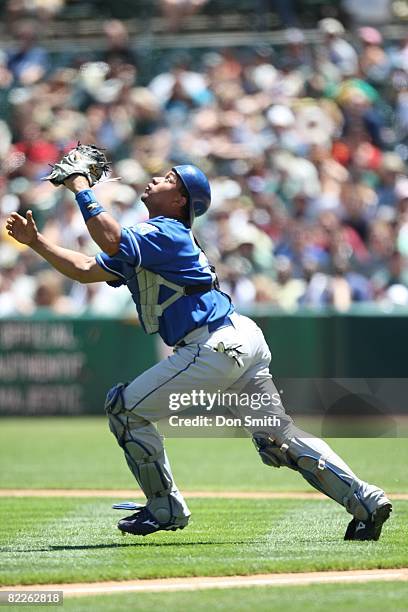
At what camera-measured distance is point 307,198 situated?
1510 cm

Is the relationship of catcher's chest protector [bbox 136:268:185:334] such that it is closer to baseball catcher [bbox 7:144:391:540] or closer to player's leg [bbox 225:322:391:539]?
baseball catcher [bbox 7:144:391:540]

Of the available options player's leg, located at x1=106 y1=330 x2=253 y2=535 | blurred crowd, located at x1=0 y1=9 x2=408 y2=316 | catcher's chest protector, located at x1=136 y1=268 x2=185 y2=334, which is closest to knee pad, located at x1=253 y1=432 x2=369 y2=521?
player's leg, located at x1=106 y1=330 x2=253 y2=535

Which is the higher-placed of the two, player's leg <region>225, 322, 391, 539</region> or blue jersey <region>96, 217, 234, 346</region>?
blue jersey <region>96, 217, 234, 346</region>

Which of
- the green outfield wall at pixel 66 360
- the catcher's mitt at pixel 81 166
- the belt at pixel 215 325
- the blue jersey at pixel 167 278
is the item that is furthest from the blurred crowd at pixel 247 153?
the catcher's mitt at pixel 81 166

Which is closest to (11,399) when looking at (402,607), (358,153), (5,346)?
(5,346)

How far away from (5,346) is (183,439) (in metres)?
2.78

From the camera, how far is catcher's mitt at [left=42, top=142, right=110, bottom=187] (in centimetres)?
623

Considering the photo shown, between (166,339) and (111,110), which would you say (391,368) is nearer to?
(111,110)

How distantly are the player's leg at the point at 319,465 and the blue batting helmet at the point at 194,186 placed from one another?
85cm

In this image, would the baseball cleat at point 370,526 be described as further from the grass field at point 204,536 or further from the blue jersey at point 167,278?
the blue jersey at point 167,278

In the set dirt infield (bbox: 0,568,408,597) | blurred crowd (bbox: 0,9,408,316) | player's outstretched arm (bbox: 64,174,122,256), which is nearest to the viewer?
dirt infield (bbox: 0,568,408,597)

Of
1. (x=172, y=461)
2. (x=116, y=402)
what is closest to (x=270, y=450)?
(x=116, y=402)

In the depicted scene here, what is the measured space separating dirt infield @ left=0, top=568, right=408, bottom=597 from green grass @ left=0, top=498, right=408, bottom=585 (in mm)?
75

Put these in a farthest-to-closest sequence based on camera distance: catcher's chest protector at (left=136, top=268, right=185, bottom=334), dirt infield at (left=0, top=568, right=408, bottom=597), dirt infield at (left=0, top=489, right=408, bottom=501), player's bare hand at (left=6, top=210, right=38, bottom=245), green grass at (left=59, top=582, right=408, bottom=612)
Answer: dirt infield at (left=0, top=489, right=408, bottom=501) → catcher's chest protector at (left=136, top=268, right=185, bottom=334) → player's bare hand at (left=6, top=210, right=38, bottom=245) → dirt infield at (left=0, top=568, right=408, bottom=597) → green grass at (left=59, top=582, right=408, bottom=612)
